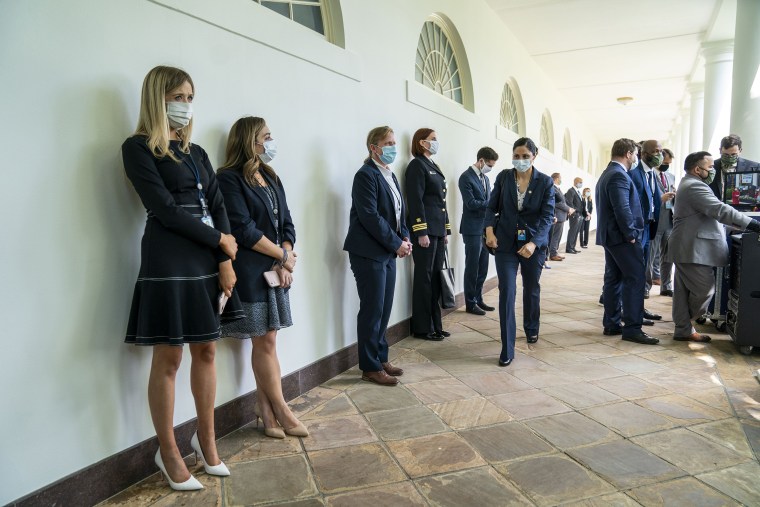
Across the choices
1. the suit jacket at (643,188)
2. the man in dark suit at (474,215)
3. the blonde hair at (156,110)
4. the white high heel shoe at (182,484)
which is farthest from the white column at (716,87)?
the white high heel shoe at (182,484)

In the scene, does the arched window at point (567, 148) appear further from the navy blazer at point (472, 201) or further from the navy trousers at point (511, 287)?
the navy trousers at point (511, 287)

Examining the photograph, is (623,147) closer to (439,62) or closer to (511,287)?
(511,287)

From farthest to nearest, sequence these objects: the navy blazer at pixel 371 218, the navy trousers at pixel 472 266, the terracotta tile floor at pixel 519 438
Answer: the navy trousers at pixel 472 266 < the navy blazer at pixel 371 218 < the terracotta tile floor at pixel 519 438

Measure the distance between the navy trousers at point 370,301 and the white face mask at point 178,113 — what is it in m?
1.50

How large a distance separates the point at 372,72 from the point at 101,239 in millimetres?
2503

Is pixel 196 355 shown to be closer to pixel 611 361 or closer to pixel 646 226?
pixel 611 361

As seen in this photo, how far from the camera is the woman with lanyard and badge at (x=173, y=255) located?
1992mm

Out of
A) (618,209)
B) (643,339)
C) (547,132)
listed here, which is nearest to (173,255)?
(618,209)

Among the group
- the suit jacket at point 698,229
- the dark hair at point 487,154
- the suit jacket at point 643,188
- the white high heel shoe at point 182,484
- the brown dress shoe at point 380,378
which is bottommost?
the white high heel shoe at point 182,484

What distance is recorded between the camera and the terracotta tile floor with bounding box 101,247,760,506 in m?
2.10

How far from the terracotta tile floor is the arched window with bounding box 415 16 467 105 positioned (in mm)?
2852

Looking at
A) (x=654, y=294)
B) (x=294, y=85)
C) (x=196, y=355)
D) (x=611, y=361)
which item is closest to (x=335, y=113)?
(x=294, y=85)

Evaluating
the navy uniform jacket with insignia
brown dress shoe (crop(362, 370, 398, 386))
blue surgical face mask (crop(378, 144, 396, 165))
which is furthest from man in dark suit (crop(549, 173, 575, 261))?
brown dress shoe (crop(362, 370, 398, 386))

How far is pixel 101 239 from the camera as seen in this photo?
2.05 metres
